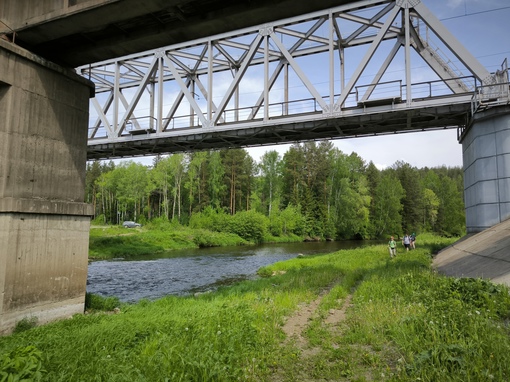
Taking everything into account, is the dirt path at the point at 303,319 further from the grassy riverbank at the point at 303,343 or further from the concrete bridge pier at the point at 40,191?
the concrete bridge pier at the point at 40,191

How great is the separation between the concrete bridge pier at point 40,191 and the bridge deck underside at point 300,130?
14.3 metres

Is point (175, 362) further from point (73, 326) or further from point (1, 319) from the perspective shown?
point (1, 319)

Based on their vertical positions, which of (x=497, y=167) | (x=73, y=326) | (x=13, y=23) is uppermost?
(x=13, y=23)

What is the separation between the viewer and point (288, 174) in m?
74.0

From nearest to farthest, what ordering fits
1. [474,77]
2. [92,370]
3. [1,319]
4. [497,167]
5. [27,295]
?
[92,370]
[1,319]
[27,295]
[497,167]
[474,77]

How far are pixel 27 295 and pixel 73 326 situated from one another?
1642 mm

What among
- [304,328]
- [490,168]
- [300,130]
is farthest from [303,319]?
[300,130]

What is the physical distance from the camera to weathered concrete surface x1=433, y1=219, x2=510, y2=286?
923 cm

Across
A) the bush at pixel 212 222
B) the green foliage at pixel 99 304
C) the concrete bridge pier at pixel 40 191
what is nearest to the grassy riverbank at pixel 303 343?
the concrete bridge pier at pixel 40 191

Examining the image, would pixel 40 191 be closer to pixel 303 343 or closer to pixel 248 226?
pixel 303 343

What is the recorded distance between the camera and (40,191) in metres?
9.74

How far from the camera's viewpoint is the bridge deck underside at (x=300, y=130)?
68.4 feet

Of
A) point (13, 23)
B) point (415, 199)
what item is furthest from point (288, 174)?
point (13, 23)

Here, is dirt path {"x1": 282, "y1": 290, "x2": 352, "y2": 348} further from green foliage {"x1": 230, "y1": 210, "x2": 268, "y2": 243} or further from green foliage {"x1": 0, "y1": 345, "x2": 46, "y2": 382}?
green foliage {"x1": 230, "y1": 210, "x2": 268, "y2": 243}
